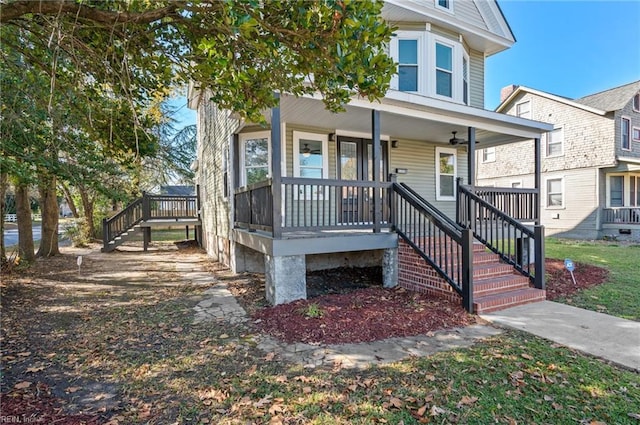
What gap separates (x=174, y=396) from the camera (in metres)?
3.16

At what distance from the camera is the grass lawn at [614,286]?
5664 mm

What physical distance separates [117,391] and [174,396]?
613mm

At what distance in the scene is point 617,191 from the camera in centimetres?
1788

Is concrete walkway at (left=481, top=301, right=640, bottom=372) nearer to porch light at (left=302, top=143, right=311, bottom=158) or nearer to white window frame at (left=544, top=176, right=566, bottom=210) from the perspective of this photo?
porch light at (left=302, top=143, right=311, bottom=158)

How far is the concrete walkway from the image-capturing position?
394 centimetres

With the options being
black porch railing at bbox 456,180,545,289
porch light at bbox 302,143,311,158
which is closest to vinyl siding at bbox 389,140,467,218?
black porch railing at bbox 456,180,545,289

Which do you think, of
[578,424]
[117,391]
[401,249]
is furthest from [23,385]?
[401,249]

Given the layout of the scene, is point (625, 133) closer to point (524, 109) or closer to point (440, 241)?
point (524, 109)

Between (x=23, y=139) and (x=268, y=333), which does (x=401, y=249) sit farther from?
(x=23, y=139)

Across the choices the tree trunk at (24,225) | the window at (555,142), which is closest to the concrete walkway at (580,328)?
the tree trunk at (24,225)

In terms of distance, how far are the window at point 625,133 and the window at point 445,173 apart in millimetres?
12810

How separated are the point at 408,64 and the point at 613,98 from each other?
15.6 metres

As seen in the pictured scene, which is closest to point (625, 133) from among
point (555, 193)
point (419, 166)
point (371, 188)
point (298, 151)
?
point (555, 193)

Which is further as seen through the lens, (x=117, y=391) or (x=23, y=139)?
(x=23, y=139)
